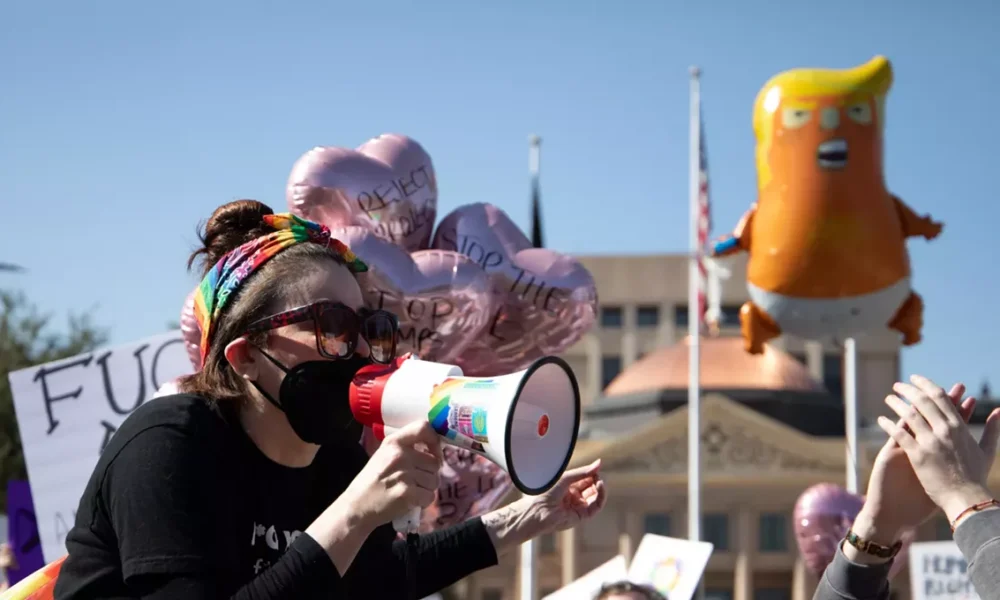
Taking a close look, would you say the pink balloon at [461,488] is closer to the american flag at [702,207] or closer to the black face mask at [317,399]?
the black face mask at [317,399]

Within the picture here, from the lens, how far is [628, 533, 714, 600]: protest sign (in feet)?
17.1

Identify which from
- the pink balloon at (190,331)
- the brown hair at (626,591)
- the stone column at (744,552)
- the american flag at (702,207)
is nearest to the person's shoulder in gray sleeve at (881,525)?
the brown hair at (626,591)

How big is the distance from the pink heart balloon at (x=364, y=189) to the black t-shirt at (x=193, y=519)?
11.6 ft

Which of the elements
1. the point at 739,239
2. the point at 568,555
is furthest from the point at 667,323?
the point at 739,239

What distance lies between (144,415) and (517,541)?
100cm

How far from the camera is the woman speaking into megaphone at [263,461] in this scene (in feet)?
6.61

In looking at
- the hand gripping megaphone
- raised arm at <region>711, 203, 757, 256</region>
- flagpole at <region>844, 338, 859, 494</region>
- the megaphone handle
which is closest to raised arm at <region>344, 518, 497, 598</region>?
the megaphone handle

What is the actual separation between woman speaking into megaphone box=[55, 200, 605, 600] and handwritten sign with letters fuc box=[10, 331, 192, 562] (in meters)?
3.67

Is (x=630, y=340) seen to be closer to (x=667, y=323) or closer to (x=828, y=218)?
(x=667, y=323)

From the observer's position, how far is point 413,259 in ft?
19.0

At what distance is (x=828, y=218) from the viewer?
9.62 metres

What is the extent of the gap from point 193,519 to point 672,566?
3562mm

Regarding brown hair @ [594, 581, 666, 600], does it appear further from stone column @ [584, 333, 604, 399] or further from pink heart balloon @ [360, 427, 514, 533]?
stone column @ [584, 333, 604, 399]

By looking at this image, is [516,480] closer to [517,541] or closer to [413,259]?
[517,541]
